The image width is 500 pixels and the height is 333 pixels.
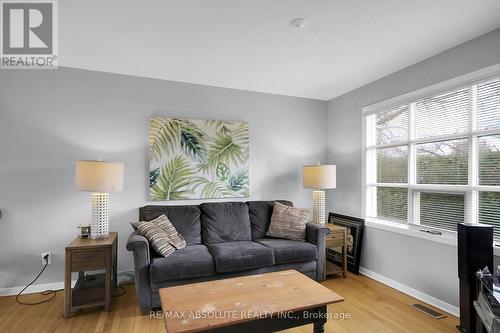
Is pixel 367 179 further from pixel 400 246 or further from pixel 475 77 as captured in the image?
pixel 475 77

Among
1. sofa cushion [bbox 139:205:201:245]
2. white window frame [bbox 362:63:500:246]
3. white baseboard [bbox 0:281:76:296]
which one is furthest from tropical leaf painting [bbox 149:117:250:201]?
white window frame [bbox 362:63:500:246]

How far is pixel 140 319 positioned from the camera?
2338 mm

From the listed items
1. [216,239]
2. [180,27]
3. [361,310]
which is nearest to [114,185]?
[216,239]

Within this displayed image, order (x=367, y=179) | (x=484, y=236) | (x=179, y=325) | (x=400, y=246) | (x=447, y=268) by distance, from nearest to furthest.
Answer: (x=179, y=325)
(x=484, y=236)
(x=447, y=268)
(x=400, y=246)
(x=367, y=179)

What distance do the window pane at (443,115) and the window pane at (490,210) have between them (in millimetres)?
621

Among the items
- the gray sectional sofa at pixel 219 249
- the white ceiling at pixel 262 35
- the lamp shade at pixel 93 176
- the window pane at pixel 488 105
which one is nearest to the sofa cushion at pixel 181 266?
the gray sectional sofa at pixel 219 249

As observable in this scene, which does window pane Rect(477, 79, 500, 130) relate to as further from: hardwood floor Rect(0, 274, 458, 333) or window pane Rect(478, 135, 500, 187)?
hardwood floor Rect(0, 274, 458, 333)

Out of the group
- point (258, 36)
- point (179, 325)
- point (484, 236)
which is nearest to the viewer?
point (179, 325)

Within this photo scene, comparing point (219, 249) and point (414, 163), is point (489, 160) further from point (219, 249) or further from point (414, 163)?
point (219, 249)

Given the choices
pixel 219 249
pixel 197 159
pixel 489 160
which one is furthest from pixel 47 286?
pixel 489 160

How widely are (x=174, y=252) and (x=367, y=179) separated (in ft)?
8.45

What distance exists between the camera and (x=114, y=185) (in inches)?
104

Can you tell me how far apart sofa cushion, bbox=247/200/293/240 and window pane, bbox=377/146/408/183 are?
4.83ft

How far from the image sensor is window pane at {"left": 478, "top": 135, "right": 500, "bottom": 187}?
226 centimetres
